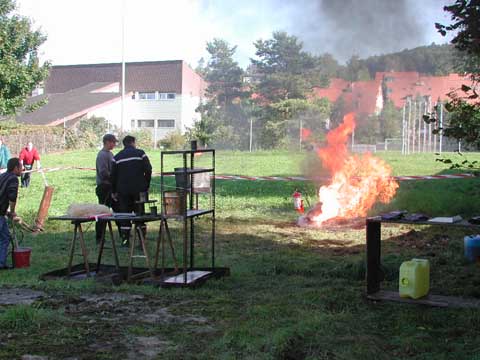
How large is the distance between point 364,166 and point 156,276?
795 centimetres

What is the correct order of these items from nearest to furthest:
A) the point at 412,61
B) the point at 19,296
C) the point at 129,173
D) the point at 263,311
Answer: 1. the point at 263,311
2. the point at 19,296
3. the point at 129,173
4. the point at 412,61

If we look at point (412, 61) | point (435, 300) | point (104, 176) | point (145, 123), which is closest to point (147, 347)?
point (435, 300)

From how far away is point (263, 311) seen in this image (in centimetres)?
553

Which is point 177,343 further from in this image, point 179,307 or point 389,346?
point 389,346

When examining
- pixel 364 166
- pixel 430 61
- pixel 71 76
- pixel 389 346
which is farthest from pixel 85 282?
pixel 71 76

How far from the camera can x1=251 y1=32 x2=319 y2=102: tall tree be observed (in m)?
21.1

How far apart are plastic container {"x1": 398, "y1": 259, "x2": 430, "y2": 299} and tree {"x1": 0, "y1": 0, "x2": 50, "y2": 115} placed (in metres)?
24.3

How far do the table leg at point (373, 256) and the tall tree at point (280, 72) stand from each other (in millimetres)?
12419

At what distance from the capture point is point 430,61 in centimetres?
1501

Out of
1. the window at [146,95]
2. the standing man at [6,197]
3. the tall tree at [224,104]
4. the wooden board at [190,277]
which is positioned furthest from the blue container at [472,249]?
the window at [146,95]

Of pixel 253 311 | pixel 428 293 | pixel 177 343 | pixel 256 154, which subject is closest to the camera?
pixel 177 343

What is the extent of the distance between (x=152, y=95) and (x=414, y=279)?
2031 inches

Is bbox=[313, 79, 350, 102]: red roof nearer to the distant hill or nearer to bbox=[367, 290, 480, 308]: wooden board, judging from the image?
the distant hill

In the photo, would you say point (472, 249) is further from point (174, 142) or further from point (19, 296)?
point (174, 142)
